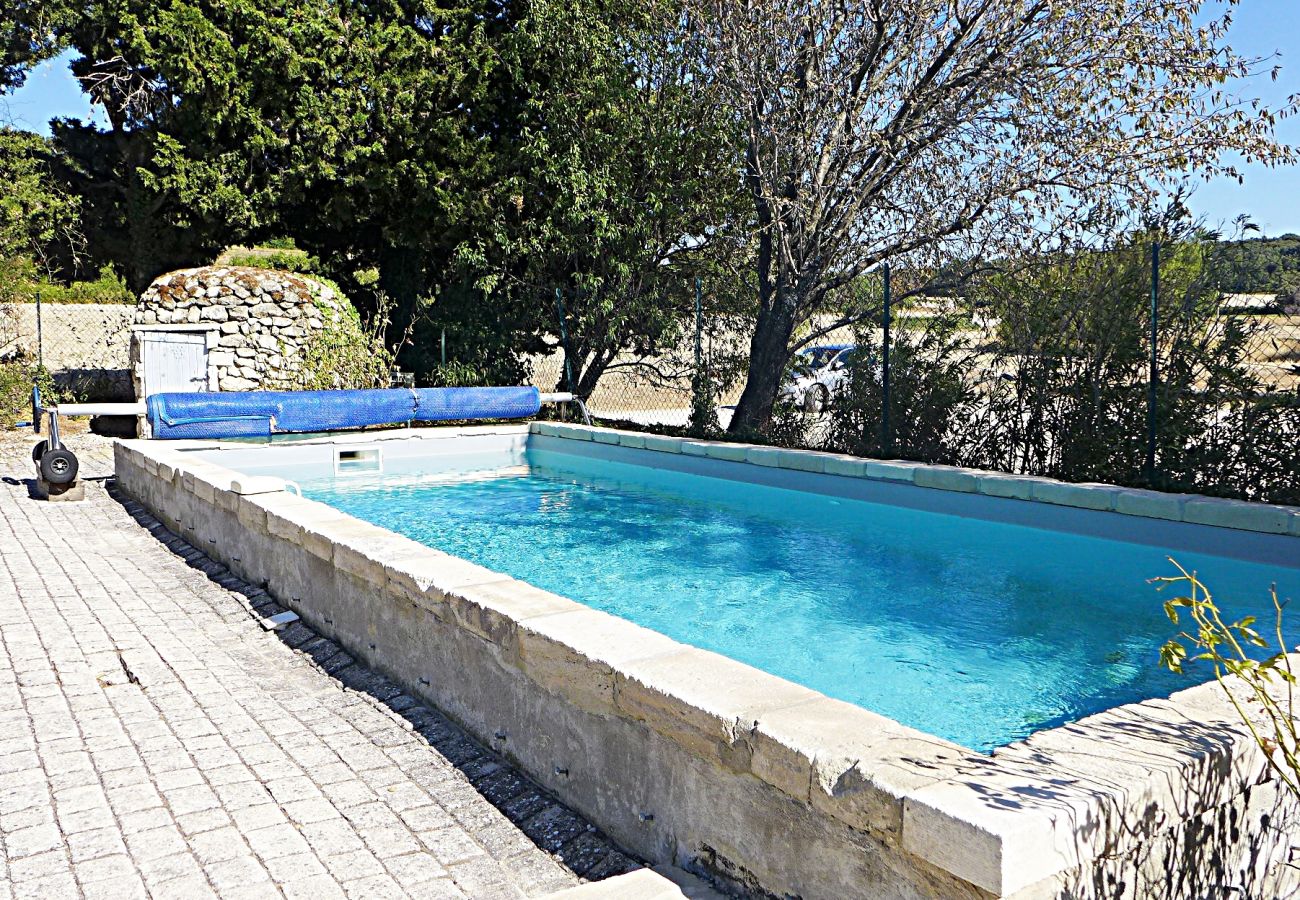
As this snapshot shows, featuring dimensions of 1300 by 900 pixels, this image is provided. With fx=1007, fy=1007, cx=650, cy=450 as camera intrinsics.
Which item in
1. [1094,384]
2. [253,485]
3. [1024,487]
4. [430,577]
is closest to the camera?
[430,577]

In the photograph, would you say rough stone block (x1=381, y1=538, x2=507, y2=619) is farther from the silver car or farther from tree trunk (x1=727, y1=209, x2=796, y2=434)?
tree trunk (x1=727, y1=209, x2=796, y2=434)

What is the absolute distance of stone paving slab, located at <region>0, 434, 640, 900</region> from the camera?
9.76ft

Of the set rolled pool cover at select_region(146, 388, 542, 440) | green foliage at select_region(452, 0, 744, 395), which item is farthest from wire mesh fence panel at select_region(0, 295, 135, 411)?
green foliage at select_region(452, 0, 744, 395)

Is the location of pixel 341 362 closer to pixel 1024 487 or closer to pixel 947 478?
pixel 947 478

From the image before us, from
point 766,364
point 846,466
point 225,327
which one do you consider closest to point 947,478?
point 846,466

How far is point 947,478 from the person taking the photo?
8156mm

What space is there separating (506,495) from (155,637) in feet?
17.1

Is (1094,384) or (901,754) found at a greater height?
(1094,384)

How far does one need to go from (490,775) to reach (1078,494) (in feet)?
17.1

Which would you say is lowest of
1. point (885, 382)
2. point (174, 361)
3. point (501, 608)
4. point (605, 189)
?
point (501, 608)

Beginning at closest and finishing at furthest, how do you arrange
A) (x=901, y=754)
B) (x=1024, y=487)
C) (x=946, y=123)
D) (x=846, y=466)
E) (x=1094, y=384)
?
(x=901, y=754), (x=1024, y=487), (x=1094, y=384), (x=846, y=466), (x=946, y=123)

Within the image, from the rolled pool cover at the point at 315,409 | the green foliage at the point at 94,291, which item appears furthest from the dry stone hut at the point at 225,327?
the green foliage at the point at 94,291

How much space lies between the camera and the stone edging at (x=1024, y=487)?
646 centimetres

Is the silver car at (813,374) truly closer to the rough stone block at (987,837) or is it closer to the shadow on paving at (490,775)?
the shadow on paving at (490,775)
